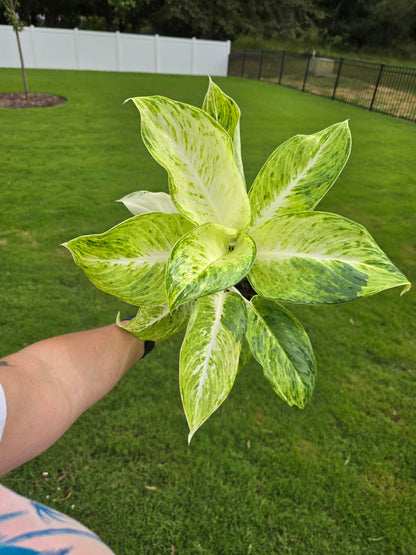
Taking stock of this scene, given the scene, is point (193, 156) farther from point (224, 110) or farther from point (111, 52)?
point (111, 52)

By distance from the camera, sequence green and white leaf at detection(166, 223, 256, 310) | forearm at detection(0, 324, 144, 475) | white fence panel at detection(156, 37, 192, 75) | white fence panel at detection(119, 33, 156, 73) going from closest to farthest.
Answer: green and white leaf at detection(166, 223, 256, 310) → forearm at detection(0, 324, 144, 475) → white fence panel at detection(119, 33, 156, 73) → white fence panel at detection(156, 37, 192, 75)

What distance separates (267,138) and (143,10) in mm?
20072

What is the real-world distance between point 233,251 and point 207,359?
0.14 metres

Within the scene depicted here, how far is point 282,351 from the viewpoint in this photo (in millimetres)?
493

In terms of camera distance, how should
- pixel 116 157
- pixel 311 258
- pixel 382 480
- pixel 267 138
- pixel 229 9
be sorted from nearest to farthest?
pixel 311 258 < pixel 382 480 < pixel 116 157 < pixel 267 138 < pixel 229 9

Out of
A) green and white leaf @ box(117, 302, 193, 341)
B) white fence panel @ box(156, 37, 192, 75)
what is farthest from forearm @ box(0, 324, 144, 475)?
white fence panel @ box(156, 37, 192, 75)

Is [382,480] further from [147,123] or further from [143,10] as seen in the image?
[143,10]

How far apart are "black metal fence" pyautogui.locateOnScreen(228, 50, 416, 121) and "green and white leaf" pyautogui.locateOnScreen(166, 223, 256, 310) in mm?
11081

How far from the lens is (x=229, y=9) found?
67.6 feet

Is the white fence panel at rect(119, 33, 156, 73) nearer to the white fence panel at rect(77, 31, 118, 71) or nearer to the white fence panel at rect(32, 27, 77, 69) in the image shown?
the white fence panel at rect(77, 31, 118, 71)

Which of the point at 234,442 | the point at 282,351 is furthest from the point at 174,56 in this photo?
the point at 282,351

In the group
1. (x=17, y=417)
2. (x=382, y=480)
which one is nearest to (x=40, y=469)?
(x=17, y=417)

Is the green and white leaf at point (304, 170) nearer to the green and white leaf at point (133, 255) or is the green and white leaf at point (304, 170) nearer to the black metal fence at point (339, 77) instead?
the green and white leaf at point (133, 255)

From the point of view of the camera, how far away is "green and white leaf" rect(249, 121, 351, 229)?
492 millimetres
